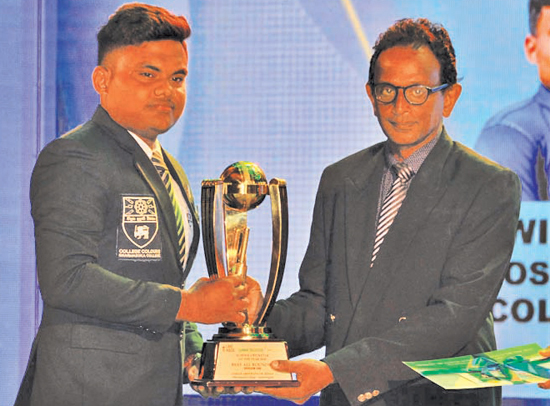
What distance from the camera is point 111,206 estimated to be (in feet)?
10.0

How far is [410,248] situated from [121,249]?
84 cm

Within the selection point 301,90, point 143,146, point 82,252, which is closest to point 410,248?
point 143,146

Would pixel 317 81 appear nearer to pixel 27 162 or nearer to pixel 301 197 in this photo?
pixel 301 197

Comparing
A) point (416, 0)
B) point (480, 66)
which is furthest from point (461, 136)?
point (416, 0)

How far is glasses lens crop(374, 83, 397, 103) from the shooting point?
3.26m

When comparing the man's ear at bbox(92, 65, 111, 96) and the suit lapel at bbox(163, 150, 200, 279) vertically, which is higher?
the man's ear at bbox(92, 65, 111, 96)

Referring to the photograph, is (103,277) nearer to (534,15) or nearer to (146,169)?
(146,169)

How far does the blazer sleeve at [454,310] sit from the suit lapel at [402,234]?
0.34ft

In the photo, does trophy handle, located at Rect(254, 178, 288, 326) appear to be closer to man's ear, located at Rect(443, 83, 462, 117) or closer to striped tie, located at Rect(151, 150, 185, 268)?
striped tie, located at Rect(151, 150, 185, 268)

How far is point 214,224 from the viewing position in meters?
3.11

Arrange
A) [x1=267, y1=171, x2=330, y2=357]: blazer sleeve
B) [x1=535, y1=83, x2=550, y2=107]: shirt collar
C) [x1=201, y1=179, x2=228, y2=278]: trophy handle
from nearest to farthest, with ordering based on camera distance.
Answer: [x1=201, y1=179, x2=228, y2=278]: trophy handle < [x1=267, y1=171, x2=330, y2=357]: blazer sleeve < [x1=535, y1=83, x2=550, y2=107]: shirt collar

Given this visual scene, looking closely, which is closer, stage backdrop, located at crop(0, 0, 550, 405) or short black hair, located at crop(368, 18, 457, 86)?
short black hair, located at crop(368, 18, 457, 86)

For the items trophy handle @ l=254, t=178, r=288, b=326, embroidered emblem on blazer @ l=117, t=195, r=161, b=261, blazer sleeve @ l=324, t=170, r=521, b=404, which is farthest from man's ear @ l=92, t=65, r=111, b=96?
blazer sleeve @ l=324, t=170, r=521, b=404

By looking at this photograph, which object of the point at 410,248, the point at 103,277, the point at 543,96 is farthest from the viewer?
the point at 543,96
